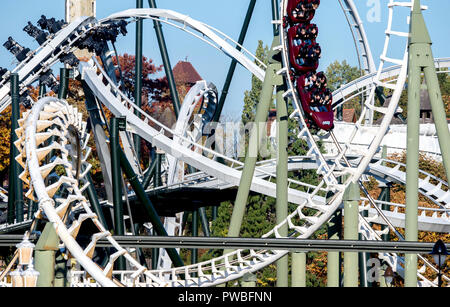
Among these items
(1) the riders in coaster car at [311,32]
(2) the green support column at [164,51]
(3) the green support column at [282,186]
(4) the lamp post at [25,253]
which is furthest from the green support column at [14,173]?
(4) the lamp post at [25,253]

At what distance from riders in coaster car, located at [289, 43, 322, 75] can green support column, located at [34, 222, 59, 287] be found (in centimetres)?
927

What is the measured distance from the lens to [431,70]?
43.5ft

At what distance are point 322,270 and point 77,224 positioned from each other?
1848 cm

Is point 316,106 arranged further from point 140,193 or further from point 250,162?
point 140,193

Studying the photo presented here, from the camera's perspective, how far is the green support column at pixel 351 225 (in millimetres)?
14039

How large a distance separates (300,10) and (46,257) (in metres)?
9.96

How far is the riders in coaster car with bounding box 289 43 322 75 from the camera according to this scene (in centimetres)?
1627

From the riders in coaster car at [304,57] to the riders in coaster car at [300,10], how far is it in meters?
0.51

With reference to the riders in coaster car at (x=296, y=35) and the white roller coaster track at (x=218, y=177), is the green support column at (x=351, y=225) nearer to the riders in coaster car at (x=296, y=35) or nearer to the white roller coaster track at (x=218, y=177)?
the white roller coaster track at (x=218, y=177)

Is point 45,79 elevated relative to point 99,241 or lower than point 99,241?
elevated

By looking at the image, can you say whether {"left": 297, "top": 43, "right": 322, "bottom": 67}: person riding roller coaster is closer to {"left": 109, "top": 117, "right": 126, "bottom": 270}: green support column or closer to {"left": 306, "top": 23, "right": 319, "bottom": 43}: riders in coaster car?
{"left": 306, "top": 23, "right": 319, "bottom": 43}: riders in coaster car

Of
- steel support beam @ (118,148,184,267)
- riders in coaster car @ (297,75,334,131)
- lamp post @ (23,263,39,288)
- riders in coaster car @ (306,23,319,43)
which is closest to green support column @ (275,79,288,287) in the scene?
riders in coaster car @ (297,75,334,131)
